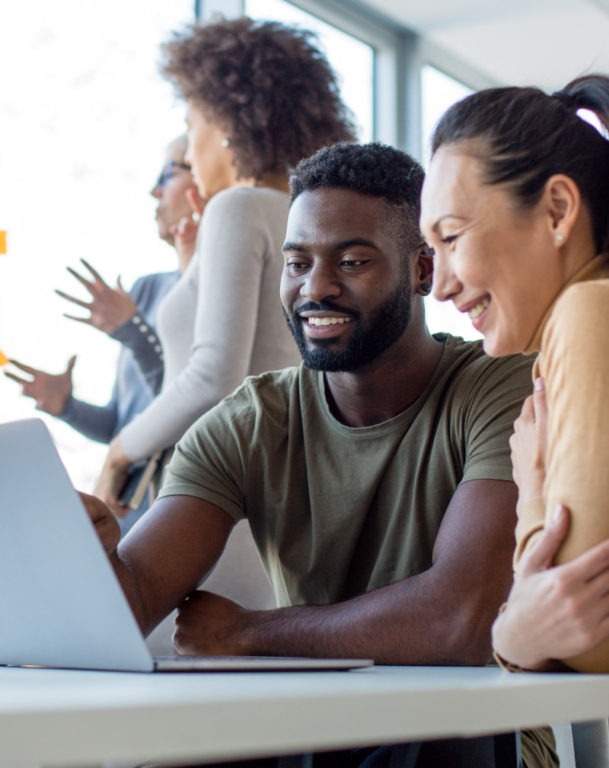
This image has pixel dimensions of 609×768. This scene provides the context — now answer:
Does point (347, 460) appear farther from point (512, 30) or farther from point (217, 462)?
point (512, 30)

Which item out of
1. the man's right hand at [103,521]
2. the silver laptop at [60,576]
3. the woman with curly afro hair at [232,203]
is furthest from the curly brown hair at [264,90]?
the silver laptop at [60,576]

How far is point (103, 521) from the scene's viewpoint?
A: 131 centimetres

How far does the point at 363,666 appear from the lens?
0.90m

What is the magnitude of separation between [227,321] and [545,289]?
92 centimetres

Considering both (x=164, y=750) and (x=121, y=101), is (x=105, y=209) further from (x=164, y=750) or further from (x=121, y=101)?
(x=164, y=750)

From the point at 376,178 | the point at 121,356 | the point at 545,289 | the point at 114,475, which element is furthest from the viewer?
the point at 121,356

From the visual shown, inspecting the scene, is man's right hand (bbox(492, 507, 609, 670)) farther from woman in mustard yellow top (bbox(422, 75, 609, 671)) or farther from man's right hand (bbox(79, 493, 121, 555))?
man's right hand (bbox(79, 493, 121, 555))

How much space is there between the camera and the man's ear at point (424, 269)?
1.58 metres

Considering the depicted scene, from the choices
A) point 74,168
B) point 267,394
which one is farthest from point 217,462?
point 74,168

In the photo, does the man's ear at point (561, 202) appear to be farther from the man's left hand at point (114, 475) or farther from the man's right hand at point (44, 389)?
the man's right hand at point (44, 389)

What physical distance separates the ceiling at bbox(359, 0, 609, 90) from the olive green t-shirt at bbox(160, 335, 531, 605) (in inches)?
111

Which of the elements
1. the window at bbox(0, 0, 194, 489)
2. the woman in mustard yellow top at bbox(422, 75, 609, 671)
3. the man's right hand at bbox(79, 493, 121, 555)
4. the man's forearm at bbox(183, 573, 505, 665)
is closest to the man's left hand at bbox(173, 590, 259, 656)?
the man's forearm at bbox(183, 573, 505, 665)

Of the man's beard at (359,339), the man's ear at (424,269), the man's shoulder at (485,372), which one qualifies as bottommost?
the man's shoulder at (485,372)

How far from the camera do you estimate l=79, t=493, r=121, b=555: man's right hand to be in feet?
4.23
